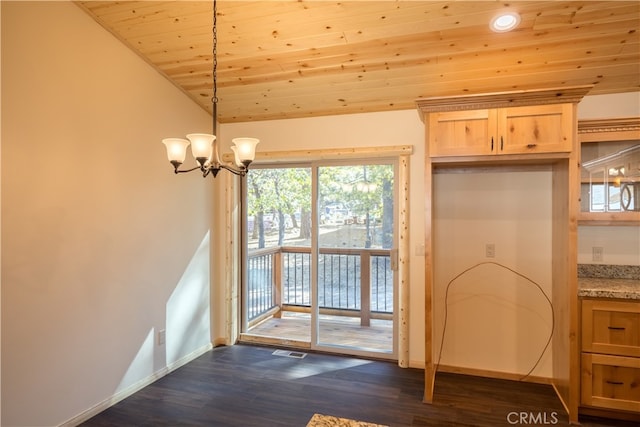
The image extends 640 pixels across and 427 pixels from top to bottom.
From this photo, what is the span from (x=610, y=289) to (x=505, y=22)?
1.98m

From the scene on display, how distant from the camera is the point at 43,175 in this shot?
7.38ft

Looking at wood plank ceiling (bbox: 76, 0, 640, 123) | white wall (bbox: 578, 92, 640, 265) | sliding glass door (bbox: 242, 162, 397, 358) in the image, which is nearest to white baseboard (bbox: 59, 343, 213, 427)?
sliding glass door (bbox: 242, 162, 397, 358)

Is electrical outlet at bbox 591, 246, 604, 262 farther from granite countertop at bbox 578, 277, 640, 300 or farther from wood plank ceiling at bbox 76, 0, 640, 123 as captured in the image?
wood plank ceiling at bbox 76, 0, 640, 123

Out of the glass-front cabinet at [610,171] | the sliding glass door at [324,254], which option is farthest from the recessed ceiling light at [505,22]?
the sliding glass door at [324,254]

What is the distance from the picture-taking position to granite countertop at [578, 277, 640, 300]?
243 cm

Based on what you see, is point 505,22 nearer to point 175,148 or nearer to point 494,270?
point 494,270

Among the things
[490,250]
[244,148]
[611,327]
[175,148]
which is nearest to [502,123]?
[490,250]

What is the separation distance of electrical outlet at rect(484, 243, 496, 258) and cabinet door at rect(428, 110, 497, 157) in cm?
97

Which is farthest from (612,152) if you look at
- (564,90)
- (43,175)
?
(43,175)

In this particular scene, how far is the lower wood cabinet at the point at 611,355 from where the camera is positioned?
244cm

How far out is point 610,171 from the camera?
9.27 feet

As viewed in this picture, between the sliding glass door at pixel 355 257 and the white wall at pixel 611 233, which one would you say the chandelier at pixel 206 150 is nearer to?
the sliding glass door at pixel 355 257

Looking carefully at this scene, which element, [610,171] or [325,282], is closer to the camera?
[610,171]

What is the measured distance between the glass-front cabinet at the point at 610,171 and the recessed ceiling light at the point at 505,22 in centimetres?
99
